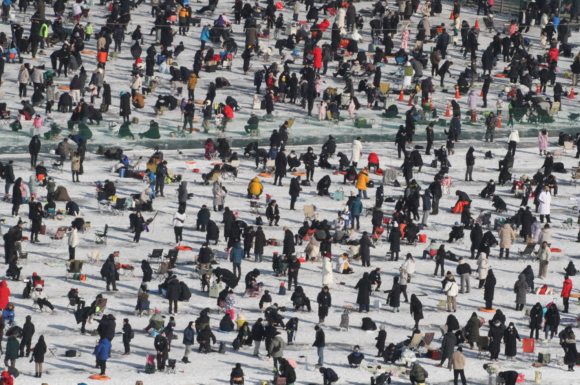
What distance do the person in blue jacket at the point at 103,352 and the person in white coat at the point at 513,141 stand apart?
22.2 m

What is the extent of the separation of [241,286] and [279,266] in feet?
4.64

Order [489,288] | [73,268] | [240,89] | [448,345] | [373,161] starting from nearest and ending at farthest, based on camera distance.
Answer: [448,345]
[489,288]
[73,268]
[373,161]
[240,89]

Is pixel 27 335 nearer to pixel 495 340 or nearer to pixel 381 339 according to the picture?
pixel 381 339

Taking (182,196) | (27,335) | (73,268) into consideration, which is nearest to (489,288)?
(182,196)

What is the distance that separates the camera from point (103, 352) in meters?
43.8

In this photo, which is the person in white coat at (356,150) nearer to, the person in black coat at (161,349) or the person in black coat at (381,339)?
the person in black coat at (381,339)

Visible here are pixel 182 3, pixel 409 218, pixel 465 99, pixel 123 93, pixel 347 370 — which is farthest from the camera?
pixel 182 3

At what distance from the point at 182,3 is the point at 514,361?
33.1m

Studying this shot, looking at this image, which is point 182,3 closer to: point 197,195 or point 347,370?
point 197,195

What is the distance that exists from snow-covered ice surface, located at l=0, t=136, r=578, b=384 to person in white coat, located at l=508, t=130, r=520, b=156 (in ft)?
2.54

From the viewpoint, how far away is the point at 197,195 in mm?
57719

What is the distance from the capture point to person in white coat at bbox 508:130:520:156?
62312mm

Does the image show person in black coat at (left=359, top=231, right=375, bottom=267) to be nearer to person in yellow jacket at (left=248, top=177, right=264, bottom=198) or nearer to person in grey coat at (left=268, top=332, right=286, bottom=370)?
person in yellow jacket at (left=248, top=177, right=264, bottom=198)

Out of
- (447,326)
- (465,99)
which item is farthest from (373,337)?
(465,99)
